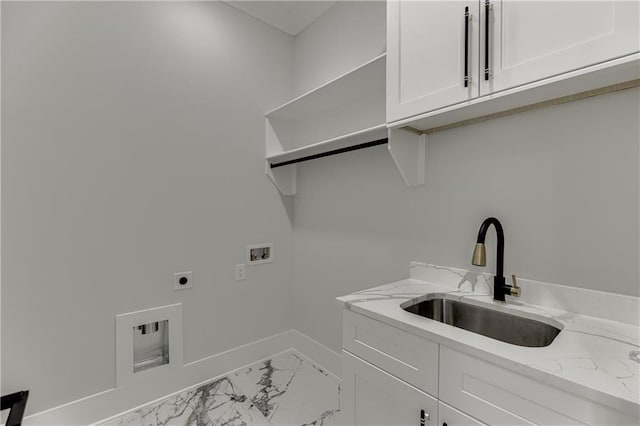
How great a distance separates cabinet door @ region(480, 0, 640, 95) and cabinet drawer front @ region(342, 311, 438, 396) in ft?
3.05

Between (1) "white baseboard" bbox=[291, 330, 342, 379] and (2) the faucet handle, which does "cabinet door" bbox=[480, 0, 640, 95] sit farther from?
(1) "white baseboard" bbox=[291, 330, 342, 379]

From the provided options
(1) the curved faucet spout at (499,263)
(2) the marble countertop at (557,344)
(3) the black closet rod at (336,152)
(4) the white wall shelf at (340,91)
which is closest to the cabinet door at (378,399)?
(2) the marble countertop at (557,344)

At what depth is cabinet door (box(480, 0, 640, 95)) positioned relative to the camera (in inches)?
31.9

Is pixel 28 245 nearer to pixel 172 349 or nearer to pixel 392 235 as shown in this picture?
pixel 172 349

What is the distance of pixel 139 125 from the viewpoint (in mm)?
1786

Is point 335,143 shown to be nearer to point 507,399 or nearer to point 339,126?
point 339,126

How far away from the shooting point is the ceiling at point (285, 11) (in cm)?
213

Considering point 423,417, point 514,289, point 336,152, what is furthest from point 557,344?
point 336,152

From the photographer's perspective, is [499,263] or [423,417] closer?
[423,417]

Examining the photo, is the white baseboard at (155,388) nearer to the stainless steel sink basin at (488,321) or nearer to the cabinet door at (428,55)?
the stainless steel sink basin at (488,321)

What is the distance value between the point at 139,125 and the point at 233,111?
2.09 feet

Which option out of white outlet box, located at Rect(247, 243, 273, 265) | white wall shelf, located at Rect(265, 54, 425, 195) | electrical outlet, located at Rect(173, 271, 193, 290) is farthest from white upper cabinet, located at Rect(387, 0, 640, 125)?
electrical outlet, located at Rect(173, 271, 193, 290)

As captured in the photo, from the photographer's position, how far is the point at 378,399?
1151 mm

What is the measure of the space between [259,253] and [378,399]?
56.1 inches
